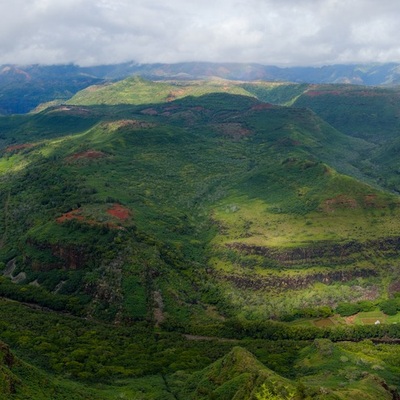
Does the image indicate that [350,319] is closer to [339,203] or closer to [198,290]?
[198,290]

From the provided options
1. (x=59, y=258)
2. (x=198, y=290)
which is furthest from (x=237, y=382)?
(x=59, y=258)

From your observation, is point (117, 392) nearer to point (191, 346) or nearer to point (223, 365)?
point (223, 365)

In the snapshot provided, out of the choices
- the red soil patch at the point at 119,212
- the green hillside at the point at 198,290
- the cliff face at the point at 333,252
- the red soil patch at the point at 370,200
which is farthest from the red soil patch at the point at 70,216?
the red soil patch at the point at 370,200

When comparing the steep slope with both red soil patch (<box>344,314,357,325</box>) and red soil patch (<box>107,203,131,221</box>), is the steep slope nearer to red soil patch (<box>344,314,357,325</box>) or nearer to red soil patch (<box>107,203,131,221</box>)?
red soil patch (<box>344,314,357,325</box>)

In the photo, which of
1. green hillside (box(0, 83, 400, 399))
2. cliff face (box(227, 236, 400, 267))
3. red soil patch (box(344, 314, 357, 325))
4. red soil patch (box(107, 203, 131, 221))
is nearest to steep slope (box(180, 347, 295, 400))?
green hillside (box(0, 83, 400, 399))

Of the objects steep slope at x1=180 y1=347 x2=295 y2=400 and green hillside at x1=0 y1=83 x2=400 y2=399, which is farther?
green hillside at x1=0 y1=83 x2=400 y2=399

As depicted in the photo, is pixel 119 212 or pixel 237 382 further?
pixel 119 212

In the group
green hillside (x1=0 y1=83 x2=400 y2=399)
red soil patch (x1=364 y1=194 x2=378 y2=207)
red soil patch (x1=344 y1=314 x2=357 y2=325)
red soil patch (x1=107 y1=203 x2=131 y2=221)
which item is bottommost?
red soil patch (x1=344 y1=314 x2=357 y2=325)

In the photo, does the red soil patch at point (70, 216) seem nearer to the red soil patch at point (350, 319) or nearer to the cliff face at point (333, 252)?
the cliff face at point (333, 252)

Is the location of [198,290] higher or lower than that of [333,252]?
lower

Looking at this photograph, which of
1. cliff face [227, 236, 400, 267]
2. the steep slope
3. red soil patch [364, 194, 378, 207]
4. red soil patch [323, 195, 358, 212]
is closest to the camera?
the steep slope
